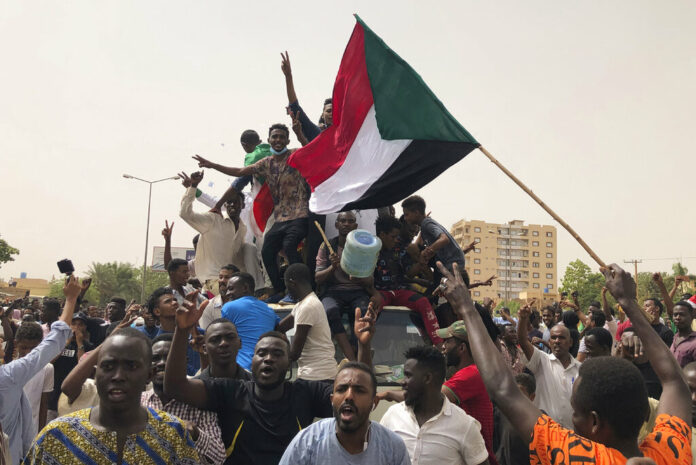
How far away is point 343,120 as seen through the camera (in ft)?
23.0

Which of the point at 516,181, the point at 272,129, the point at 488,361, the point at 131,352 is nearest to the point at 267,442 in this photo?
the point at 131,352

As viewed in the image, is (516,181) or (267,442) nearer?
(267,442)

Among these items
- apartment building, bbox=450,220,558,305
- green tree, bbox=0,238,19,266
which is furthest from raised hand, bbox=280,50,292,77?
apartment building, bbox=450,220,558,305

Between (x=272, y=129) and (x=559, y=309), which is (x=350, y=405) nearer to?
(x=272, y=129)

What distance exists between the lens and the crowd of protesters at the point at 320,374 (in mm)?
2395

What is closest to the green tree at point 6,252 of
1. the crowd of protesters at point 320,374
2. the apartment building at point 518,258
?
the crowd of protesters at point 320,374

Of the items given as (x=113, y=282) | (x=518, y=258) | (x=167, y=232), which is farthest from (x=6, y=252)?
(x=518, y=258)

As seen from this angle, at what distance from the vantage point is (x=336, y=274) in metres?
6.10

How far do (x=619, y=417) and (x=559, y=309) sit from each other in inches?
406

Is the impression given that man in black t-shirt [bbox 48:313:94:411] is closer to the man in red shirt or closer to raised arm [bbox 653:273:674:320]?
the man in red shirt

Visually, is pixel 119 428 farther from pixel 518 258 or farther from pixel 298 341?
pixel 518 258

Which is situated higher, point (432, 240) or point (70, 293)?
point (432, 240)

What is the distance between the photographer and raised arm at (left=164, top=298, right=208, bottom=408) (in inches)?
125

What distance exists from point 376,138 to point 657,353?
4486 mm
